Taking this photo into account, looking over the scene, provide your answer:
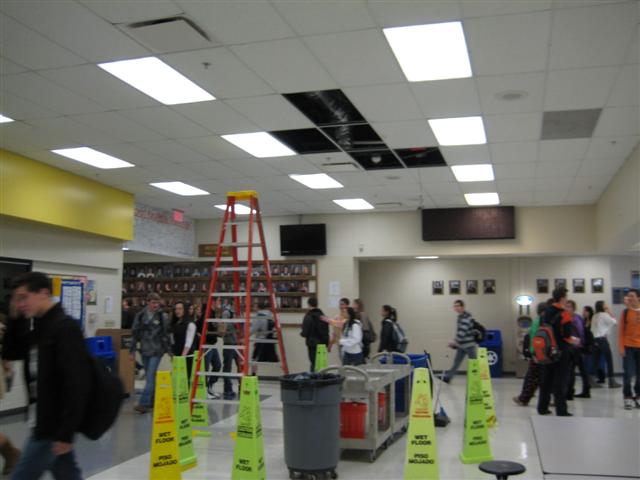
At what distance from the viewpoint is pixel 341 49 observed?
4.87 m

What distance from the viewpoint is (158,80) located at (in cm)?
555

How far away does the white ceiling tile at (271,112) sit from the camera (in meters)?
6.06

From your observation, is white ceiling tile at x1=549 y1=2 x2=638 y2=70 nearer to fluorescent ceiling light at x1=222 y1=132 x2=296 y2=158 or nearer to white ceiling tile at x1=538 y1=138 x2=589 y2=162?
white ceiling tile at x1=538 y1=138 x2=589 y2=162

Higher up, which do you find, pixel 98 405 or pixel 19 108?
pixel 19 108

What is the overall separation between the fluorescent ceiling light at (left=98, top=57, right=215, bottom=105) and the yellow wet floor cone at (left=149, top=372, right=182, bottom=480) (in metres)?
2.59

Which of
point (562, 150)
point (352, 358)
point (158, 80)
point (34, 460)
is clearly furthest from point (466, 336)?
point (34, 460)

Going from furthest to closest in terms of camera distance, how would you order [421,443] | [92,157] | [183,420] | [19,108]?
[92,157] → [19,108] → [183,420] → [421,443]

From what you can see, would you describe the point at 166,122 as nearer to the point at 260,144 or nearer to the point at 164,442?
the point at 260,144

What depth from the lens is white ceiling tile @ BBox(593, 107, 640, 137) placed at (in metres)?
6.26

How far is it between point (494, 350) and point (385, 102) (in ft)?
26.4

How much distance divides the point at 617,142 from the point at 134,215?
8.02 metres

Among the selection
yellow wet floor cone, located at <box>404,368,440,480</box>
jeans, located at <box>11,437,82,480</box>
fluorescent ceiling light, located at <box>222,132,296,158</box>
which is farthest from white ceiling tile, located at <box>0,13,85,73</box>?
yellow wet floor cone, located at <box>404,368,440,480</box>

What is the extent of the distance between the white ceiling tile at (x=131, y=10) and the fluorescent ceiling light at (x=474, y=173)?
17.5 ft

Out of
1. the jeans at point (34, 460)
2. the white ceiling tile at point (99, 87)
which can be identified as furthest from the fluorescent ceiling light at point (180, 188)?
the jeans at point (34, 460)
